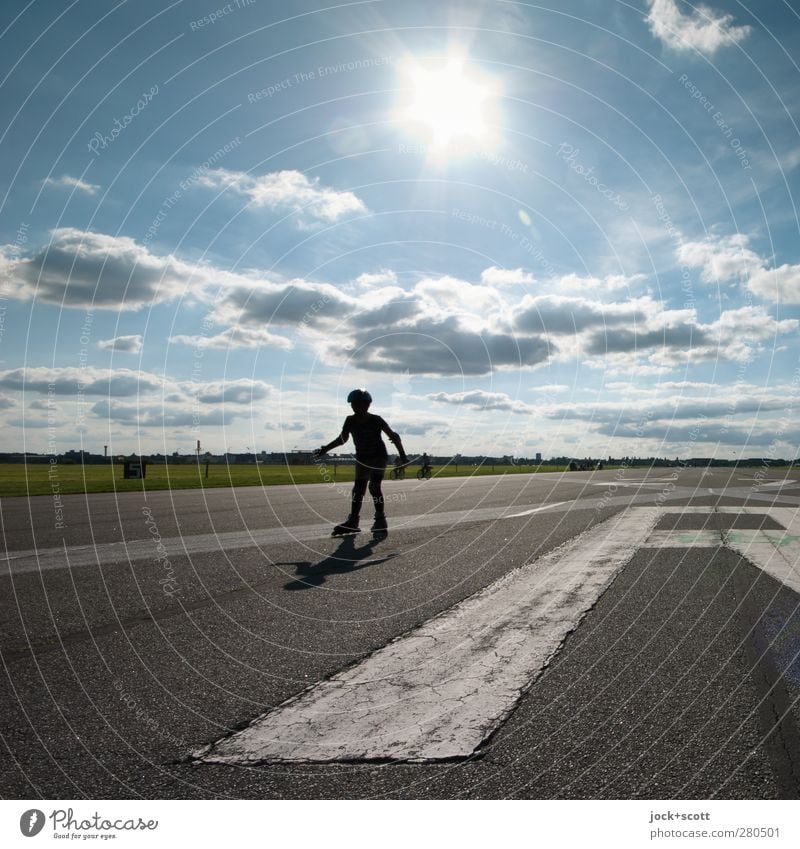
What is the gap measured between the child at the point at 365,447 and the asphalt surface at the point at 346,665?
1.89 meters

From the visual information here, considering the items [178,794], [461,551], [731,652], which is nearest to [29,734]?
[178,794]

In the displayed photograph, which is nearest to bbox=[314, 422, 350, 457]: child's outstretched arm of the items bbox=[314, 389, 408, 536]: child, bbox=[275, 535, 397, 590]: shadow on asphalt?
bbox=[314, 389, 408, 536]: child

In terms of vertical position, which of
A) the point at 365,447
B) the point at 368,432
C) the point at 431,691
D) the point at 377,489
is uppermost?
the point at 368,432

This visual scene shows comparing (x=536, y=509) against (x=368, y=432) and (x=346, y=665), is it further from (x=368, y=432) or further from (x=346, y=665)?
(x=346, y=665)

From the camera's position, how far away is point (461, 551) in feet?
25.7

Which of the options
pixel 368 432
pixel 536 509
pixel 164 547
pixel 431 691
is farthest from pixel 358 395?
pixel 431 691

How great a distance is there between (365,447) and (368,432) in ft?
0.78

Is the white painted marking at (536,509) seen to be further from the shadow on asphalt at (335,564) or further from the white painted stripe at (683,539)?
the shadow on asphalt at (335,564)

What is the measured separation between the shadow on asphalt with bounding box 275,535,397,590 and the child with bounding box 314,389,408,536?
1.36 meters

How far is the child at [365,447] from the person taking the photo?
32.6 feet

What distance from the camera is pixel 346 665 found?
358cm

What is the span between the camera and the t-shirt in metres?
10.1
